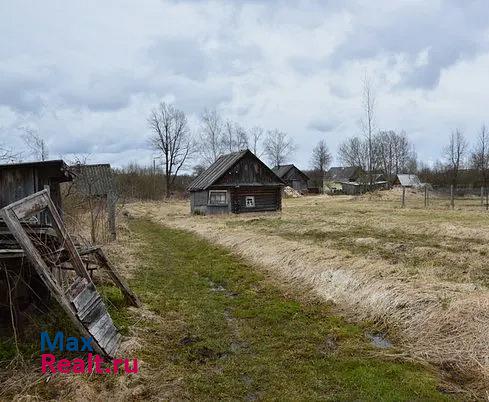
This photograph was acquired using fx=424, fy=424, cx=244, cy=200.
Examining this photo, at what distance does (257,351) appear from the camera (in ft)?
22.0

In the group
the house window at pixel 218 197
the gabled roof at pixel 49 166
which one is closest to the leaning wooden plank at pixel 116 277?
the gabled roof at pixel 49 166

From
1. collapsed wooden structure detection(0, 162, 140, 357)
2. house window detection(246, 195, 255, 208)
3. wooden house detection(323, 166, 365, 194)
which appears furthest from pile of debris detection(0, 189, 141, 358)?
wooden house detection(323, 166, 365, 194)

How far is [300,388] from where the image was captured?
5441 millimetres

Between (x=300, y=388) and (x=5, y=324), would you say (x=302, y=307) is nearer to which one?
(x=300, y=388)

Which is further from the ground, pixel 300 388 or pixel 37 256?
pixel 37 256

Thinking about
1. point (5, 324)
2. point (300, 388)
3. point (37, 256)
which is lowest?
point (300, 388)

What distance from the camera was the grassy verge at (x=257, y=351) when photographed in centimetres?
539

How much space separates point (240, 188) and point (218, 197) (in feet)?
5.79

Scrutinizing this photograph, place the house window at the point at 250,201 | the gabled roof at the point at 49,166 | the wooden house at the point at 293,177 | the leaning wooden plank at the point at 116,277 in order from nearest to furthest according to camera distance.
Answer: the leaning wooden plank at the point at 116,277
the gabled roof at the point at 49,166
the house window at the point at 250,201
the wooden house at the point at 293,177

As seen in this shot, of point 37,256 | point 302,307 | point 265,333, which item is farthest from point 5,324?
point 302,307

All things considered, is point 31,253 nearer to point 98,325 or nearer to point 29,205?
point 29,205

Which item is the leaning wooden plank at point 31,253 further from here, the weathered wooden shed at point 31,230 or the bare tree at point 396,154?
the bare tree at point 396,154

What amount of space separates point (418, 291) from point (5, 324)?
713cm

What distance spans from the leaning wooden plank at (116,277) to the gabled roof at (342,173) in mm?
83631
